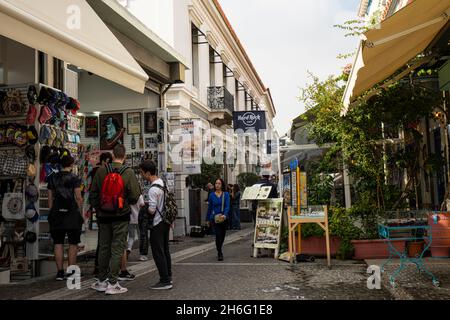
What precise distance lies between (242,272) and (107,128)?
19.5 feet

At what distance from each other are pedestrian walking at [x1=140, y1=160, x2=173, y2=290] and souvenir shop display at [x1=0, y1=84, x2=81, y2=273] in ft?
6.99

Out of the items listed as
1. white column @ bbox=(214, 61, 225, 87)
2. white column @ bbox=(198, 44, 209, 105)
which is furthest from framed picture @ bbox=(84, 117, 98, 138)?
white column @ bbox=(214, 61, 225, 87)

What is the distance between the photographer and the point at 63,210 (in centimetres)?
715

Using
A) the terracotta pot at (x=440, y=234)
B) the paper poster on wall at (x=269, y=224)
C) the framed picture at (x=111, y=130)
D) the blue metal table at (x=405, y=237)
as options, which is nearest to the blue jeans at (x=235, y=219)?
the framed picture at (x=111, y=130)

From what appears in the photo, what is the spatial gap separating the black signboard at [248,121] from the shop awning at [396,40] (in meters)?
13.9

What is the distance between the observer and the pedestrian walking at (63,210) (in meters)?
A: 7.14

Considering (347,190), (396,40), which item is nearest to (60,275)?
(396,40)

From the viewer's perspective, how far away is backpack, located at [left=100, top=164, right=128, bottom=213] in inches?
235

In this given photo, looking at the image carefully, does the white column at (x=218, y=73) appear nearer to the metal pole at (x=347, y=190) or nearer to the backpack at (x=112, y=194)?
the metal pole at (x=347, y=190)

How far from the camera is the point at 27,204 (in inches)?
295

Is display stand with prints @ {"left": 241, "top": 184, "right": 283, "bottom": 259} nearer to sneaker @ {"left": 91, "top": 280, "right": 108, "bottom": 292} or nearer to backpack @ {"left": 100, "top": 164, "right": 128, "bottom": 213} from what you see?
sneaker @ {"left": 91, "top": 280, "right": 108, "bottom": 292}

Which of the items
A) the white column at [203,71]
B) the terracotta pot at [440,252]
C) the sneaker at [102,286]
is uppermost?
the white column at [203,71]
